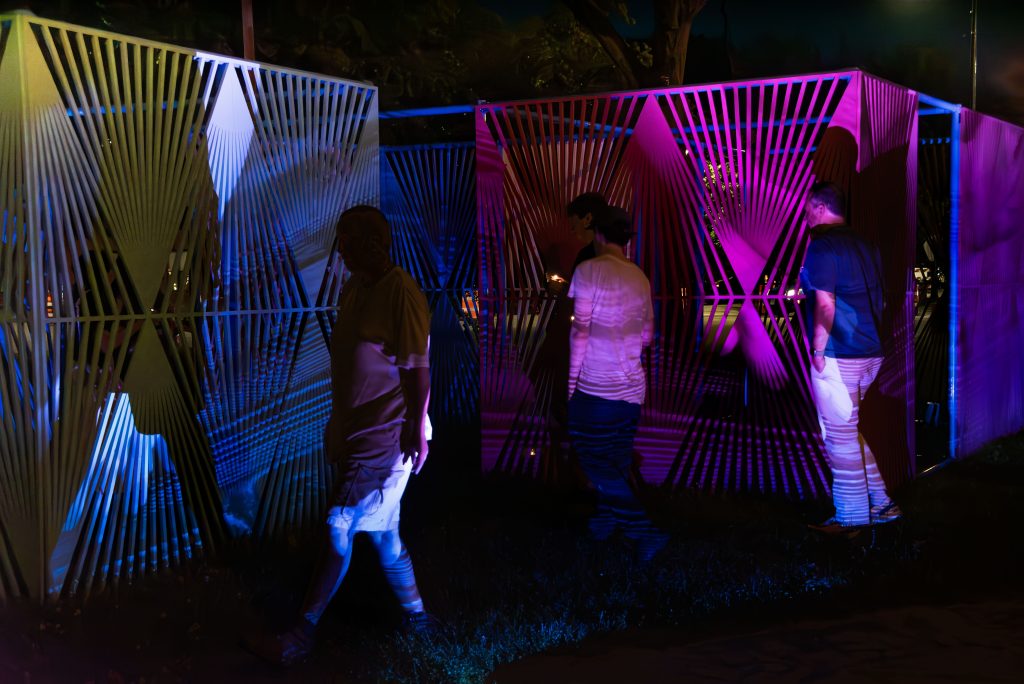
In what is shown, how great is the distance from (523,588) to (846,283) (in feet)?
8.72

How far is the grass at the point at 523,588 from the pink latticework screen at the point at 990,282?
2.45 m

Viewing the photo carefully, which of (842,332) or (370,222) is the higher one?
(370,222)

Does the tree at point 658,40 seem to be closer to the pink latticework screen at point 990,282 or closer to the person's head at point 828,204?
the pink latticework screen at point 990,282

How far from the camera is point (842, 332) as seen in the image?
6812 mm

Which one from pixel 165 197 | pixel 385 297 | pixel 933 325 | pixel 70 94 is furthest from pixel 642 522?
pixel 933 325

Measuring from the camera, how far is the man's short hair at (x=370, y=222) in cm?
500

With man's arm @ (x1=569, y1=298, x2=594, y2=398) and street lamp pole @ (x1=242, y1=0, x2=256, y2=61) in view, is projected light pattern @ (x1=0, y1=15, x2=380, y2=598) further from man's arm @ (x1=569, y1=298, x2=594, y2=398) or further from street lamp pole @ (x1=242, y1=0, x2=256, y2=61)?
man's arm @ (x1=569, y1=298, x2=594, y2=398)

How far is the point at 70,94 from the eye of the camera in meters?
5.80

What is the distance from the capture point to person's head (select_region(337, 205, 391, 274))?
16.4 ft

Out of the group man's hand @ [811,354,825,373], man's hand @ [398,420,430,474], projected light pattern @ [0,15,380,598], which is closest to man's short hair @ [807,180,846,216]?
man's hand @ [811,354,825,373]

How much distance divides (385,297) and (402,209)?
8109 mm

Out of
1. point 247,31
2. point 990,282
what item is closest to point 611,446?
point 247,31

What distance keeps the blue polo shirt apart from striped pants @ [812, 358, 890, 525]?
101mm

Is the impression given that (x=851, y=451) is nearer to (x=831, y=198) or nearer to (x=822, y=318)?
(x=822, y=318)
